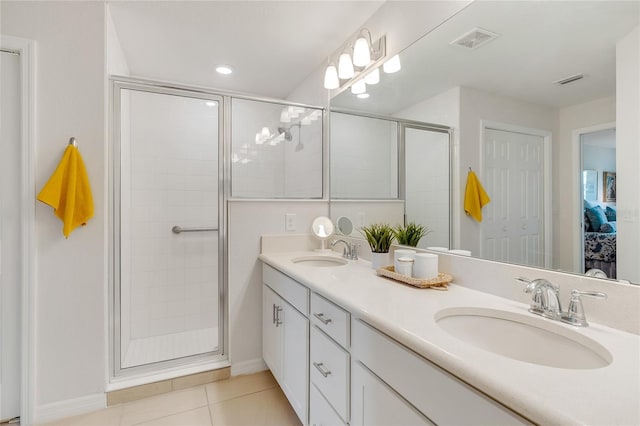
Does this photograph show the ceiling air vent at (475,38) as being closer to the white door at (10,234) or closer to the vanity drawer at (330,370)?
the vanity drawer at (330,370)

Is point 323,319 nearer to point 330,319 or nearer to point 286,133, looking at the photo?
point 330,319

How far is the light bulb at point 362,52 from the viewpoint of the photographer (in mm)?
1846

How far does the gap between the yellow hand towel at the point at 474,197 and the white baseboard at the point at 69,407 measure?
2.23 metres

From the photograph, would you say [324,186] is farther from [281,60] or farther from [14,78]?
[14,78]

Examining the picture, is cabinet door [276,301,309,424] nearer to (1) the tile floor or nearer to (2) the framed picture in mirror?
(1) the tile floor

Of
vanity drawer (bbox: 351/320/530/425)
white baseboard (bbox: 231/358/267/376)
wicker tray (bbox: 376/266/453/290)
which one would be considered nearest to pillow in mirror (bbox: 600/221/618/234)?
wicker tray (bbox: 376/266/453/290)

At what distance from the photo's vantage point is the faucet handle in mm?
847

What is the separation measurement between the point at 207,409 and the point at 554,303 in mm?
1830

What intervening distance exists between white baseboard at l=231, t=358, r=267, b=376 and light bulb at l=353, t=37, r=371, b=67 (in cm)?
212

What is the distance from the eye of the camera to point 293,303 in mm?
1602

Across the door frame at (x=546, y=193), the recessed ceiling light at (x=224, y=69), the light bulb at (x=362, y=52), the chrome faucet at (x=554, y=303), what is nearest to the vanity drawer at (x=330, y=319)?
the chrome faucet at (x=554, y=303)

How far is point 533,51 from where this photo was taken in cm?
105

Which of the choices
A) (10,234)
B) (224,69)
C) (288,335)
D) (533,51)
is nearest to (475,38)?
(533,51)

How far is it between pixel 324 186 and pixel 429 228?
1089mm
